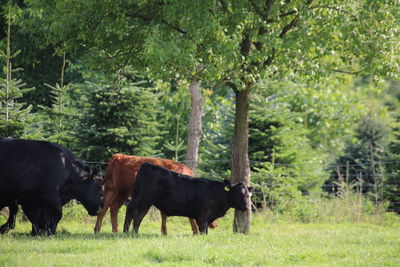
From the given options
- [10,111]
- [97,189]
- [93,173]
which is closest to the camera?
[93,173]

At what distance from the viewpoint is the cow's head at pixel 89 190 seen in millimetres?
11758

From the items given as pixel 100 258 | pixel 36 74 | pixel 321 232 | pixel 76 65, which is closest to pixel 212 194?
pixel 321 232

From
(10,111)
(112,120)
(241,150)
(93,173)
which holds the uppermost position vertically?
(112,120)

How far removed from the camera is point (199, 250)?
28.5 feet

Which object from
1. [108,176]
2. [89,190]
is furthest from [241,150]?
[89,190]

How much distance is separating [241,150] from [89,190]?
126 inches

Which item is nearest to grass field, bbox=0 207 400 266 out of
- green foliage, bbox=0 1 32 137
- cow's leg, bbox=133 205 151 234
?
cow's leg, bbox=133 205 151 234

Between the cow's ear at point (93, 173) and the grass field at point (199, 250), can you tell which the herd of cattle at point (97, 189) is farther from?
the grass field at point (199, 250)

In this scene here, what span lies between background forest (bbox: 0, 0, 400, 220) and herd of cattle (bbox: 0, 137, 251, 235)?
6.61 feet

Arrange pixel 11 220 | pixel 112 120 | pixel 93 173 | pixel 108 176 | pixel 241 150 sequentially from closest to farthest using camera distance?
pixel 11 220, pixel 93 173, pixel 241 150, pixel 108 176, pixel 112 120

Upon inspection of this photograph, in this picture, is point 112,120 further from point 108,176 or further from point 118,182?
point 118,182

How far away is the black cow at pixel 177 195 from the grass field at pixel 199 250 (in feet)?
2.07

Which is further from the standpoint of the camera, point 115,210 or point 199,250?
point 115,210

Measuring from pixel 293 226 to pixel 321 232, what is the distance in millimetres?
1464
